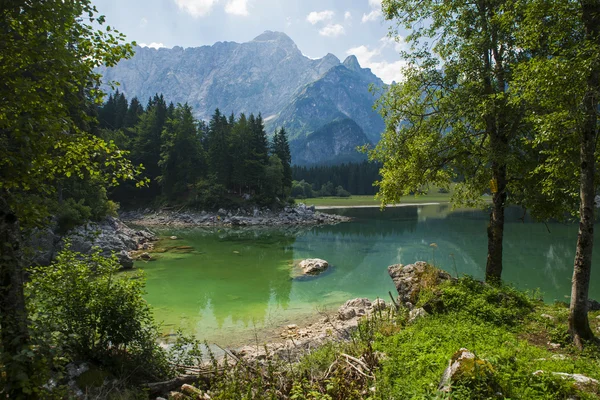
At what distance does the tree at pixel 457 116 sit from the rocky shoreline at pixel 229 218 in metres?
49.6

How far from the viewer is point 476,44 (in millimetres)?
10734

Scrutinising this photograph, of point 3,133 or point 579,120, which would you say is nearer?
point 3,133

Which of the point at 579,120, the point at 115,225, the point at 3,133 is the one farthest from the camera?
the point at 115,225

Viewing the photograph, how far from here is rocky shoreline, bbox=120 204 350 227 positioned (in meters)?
60.8

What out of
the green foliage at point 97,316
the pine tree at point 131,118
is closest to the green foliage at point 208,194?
the pine tree at point 131,118

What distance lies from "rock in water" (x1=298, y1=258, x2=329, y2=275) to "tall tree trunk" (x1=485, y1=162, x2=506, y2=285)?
50.1 feet

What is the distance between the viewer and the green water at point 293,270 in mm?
16406

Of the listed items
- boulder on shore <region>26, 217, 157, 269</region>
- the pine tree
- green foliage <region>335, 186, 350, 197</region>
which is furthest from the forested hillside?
green foliage <region>335, 186, 350, 197</region>

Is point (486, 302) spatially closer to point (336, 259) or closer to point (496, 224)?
point (496, 224)

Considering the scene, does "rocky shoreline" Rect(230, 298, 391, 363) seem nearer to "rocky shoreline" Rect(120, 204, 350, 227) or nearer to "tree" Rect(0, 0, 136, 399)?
"tree" Rect(0, 0, 136, 399)

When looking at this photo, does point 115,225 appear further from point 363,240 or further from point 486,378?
point 486,378

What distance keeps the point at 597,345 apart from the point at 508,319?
71.6 inches

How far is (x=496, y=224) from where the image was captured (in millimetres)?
11289

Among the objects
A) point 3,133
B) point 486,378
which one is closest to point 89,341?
point 3,133
